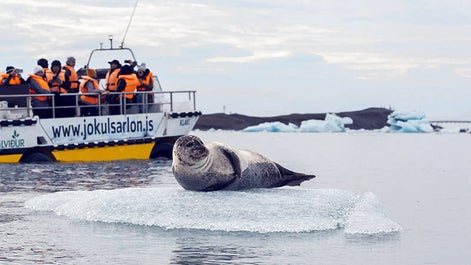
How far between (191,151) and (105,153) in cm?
1075

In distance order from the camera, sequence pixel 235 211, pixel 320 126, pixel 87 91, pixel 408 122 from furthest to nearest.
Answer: pixel 320 126
pixel 408 122
pixel 87 91
pixel 235 211

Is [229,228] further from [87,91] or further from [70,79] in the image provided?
[87,91]

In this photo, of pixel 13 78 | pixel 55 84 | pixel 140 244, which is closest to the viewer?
pixel 140 244

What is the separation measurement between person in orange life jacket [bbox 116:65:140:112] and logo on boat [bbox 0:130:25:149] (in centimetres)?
265

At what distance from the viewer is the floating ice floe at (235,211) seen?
9422 mm

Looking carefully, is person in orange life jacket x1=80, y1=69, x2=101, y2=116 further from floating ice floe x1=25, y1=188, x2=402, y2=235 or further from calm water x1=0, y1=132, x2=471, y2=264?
floating ice floe x1=25, y1=188, x2=402, y2=235

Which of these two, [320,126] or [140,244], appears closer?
[140,244]

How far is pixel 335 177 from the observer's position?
61.7ft

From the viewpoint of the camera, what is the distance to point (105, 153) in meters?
20.7

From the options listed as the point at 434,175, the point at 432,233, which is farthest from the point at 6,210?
the point at 434,175

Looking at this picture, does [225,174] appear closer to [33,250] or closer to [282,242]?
[282,242]

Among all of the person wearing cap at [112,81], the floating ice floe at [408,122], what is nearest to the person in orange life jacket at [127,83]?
the person wearing cap at [112,81]

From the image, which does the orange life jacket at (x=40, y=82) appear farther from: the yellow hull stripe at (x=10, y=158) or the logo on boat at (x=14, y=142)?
the yellow hull stripe at (x=10, y=158)

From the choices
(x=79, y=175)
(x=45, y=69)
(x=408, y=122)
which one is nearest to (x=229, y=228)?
(x=79, y=175)
